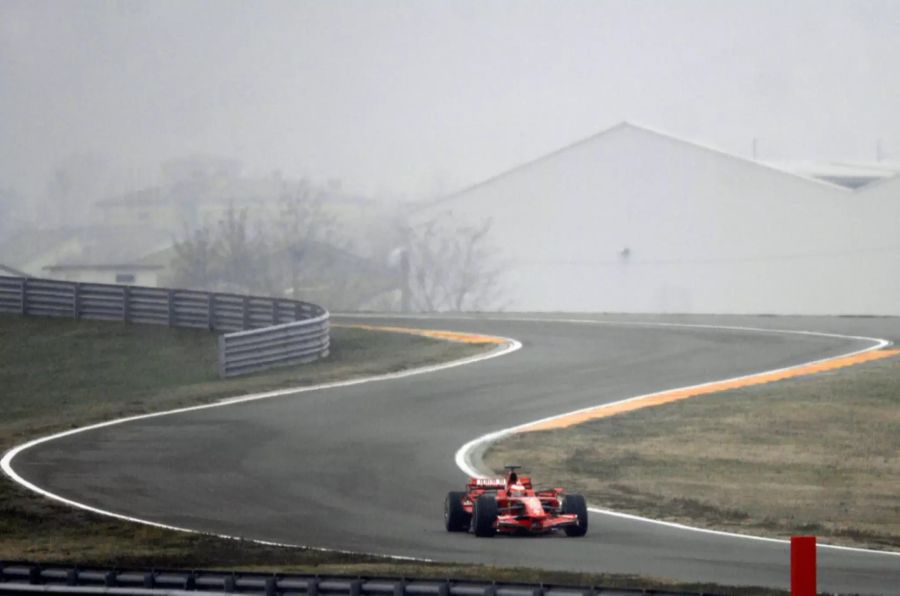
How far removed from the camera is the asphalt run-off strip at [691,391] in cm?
2470

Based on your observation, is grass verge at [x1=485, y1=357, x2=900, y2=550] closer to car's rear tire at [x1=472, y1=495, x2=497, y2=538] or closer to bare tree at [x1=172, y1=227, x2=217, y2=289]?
car's rear tire at [x1=472, y1=495, x2=497, y2=538]

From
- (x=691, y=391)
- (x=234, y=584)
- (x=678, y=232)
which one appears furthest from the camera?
(x=678, y=232)

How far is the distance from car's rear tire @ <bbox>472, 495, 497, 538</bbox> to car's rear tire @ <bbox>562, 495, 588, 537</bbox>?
725 mm

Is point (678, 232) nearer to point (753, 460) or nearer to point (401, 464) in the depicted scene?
point (753, 460)

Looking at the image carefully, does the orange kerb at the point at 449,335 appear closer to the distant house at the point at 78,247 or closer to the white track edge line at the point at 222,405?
the white track edge line at the point at 222,405

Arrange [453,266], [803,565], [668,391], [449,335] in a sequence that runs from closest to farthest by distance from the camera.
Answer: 1. [803,565]
2. [668,391]
3. [449,335]
4. [453,266]

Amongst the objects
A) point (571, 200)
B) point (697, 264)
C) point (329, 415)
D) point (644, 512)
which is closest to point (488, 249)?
point (571, 200)

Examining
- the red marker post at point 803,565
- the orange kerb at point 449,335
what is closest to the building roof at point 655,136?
the orange kerb at point 449,335

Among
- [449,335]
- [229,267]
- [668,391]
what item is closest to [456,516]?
[668,391]

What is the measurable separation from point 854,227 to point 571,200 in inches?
626

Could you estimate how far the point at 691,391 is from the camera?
28344mm

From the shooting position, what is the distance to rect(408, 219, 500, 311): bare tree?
3093 inches

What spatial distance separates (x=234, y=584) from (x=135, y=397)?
2060cm

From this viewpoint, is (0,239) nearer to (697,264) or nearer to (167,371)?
(697,264)
